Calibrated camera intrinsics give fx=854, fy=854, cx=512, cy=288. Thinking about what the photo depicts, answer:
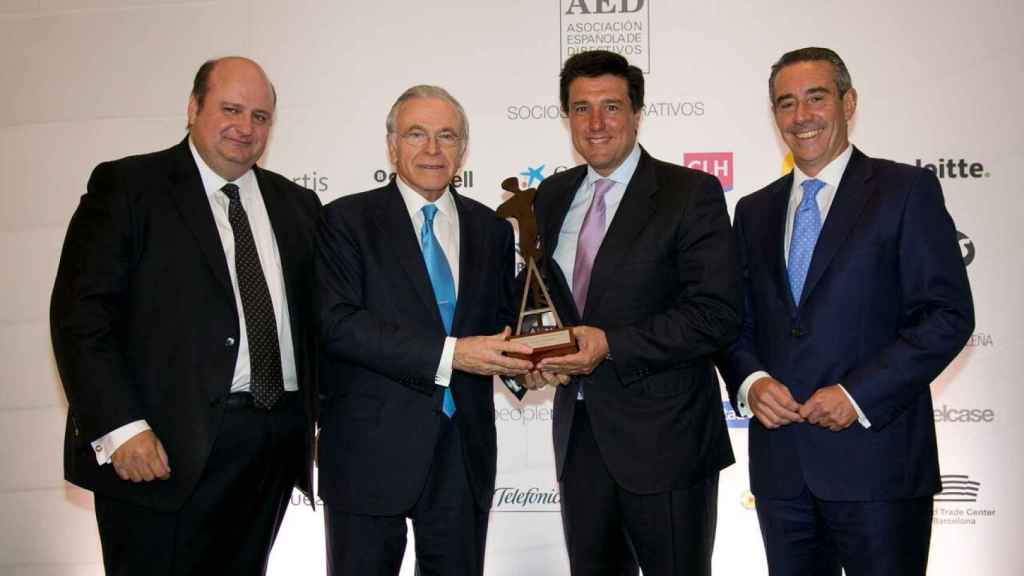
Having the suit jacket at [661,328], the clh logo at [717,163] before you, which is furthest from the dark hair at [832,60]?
the clh logo at [717,163]

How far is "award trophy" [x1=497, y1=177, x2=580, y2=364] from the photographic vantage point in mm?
2350

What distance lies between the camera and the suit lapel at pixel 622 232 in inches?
98.8

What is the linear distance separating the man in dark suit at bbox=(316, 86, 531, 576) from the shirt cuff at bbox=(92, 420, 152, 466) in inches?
19.7

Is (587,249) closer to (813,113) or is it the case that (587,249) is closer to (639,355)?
(639,355)

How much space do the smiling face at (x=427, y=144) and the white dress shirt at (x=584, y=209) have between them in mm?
408

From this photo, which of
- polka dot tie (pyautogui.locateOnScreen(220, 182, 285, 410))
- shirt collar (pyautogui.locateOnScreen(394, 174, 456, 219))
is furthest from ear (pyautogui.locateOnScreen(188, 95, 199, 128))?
shirt collar (pyautogui.locateOnScreen(394, 174, 456, 219))

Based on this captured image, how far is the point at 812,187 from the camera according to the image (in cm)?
261

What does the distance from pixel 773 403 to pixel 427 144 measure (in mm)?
1258

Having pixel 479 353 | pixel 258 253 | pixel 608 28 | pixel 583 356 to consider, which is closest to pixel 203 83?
pixel 258 253

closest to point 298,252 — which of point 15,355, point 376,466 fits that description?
point 376,466

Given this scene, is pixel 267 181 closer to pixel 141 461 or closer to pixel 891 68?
pixel 141 461

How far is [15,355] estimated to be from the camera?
174 inches

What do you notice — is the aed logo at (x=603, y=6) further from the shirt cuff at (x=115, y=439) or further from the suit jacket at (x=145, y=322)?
the shirt cuff at (x=115, y=439)

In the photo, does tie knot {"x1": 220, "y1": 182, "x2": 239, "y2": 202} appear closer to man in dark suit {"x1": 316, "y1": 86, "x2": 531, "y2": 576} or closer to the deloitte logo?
man in dark suit {"x1": 316, "y1": 86, "x2": 531, "y2": 576}
